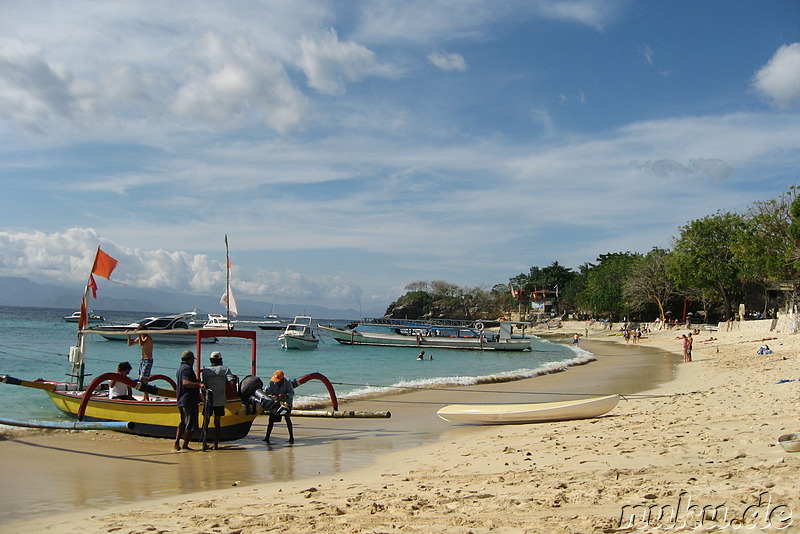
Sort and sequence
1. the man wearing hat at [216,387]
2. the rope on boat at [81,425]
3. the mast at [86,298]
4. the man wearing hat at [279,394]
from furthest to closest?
the mast at [86,298]
the man wearing hat at [279,394]
the rope on boat at [81,425]
the man wearing hat at [216,387]

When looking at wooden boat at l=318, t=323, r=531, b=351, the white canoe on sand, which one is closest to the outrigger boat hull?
the white canoe on sand

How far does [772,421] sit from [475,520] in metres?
6.16

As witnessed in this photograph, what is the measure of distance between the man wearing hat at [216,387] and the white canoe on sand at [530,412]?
4.94 m

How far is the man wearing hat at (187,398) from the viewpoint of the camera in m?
10.4

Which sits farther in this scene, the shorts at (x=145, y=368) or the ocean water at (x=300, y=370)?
the ocean water at (x=300, y=370)

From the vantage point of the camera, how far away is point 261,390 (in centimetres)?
1126

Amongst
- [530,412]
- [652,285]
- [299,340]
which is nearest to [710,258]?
[652,285]

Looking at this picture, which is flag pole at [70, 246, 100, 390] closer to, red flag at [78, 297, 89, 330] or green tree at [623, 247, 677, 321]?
red flag at [78, 297, 89, 330]

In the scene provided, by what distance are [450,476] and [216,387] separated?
5.06 meters

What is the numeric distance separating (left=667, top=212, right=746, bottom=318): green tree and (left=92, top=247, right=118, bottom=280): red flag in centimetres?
5762

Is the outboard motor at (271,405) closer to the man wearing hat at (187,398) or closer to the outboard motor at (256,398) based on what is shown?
the outboard motor at (256,398)

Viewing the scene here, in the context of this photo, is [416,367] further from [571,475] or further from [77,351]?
[571,475]

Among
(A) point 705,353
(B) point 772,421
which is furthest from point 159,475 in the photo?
(A) point 705,353

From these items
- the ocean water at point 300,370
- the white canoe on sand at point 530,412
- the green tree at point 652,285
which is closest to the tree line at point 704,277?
the green tree at point 652,285
